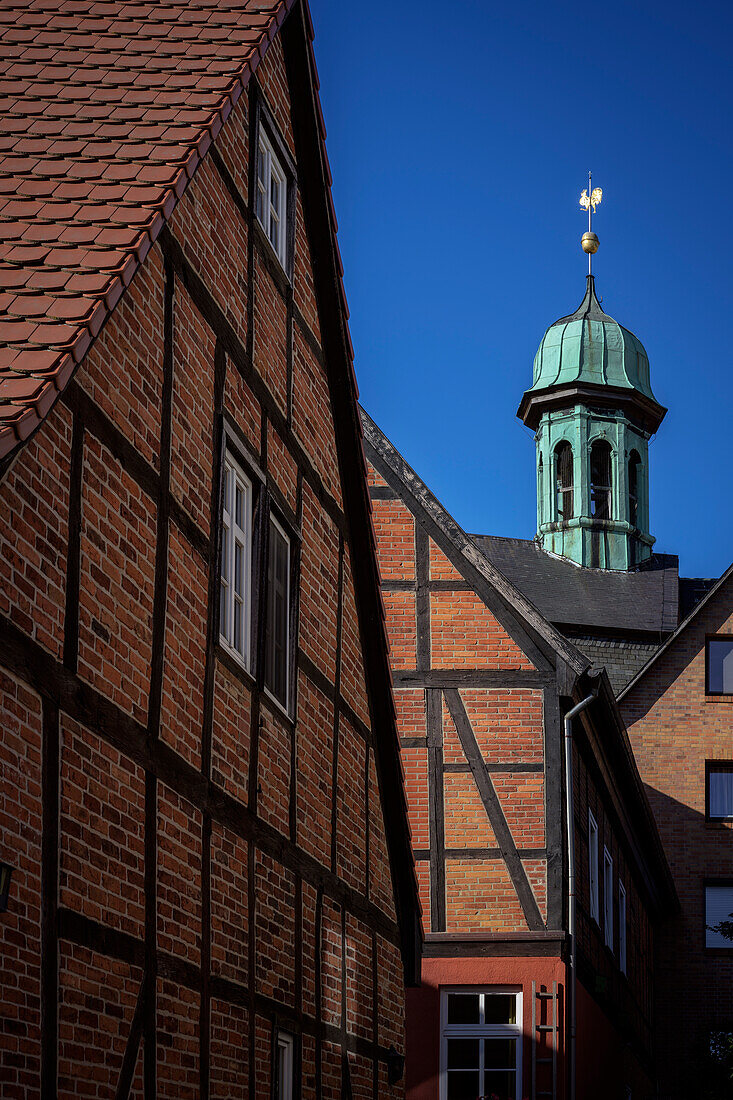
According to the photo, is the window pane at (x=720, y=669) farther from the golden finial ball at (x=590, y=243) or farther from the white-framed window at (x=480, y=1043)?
the golden finial ball at (x=590, y=243)

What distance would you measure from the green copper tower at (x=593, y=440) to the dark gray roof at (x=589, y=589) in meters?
0.94

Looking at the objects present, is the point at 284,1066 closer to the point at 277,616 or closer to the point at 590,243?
the point at 277,616

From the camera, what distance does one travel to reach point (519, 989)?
54.4 ft

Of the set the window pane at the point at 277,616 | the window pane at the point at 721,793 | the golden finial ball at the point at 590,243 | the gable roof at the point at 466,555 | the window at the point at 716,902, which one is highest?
the golden finial ball at the point at 590,243

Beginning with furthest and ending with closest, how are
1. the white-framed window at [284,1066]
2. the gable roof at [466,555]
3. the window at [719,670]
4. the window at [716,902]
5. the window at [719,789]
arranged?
the window at [719,670], the window at [719,789], the window at [716,902], the gable roof at [466,555], the white-framed window at [284,1066]

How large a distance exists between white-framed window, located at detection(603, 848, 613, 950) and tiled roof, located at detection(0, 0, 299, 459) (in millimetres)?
14996

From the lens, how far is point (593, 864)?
20.0m

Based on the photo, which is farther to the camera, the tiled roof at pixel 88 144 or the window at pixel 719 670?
the window at pixel 719 670

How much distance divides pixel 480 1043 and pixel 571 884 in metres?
1.92

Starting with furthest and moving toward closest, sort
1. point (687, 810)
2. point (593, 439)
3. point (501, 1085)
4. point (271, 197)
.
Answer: point (593, 439)
point (687, 810)
point (501, 1085)
point (271, 197)

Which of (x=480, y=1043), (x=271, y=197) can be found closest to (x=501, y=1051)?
(x=480, y=1043)

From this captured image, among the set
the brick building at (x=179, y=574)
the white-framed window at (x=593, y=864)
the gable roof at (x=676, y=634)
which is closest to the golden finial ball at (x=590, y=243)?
the gable roof at (x=676, y=634)

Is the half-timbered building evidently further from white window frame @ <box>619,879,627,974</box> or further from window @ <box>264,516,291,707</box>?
window @ <box>264,516,291,707</box>

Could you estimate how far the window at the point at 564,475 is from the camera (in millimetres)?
42438
